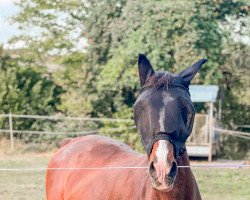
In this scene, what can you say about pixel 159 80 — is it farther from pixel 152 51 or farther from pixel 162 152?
pixel 152 51

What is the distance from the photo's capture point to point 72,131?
1891 cm

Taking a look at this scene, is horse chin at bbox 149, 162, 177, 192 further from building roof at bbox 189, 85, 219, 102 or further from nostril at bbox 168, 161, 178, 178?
building roof at bbox 189, 85, 219, 102

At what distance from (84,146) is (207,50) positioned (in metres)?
13.5

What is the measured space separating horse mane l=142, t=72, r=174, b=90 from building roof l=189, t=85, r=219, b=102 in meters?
13.0

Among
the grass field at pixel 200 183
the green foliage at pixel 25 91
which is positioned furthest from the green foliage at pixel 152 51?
the grass field at pixel 200 183

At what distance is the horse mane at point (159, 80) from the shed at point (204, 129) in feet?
42.6

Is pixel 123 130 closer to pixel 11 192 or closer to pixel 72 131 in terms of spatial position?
pixel 72 131

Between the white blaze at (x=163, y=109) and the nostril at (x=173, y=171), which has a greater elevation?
the white blaze at (x=163, y=109)

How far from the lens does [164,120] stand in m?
3.21

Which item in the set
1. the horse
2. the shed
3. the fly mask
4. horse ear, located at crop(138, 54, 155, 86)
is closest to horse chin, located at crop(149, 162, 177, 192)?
the horse

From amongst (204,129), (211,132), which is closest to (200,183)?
(211,132)

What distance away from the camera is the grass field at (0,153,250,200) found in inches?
394

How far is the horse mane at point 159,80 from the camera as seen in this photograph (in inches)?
133

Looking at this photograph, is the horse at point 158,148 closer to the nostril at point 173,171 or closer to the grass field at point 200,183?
the nostril at point 173,171
